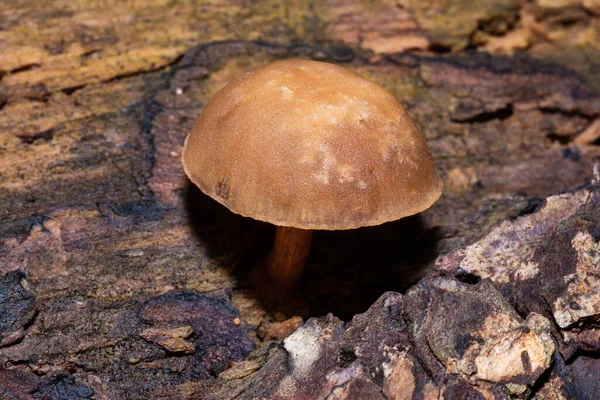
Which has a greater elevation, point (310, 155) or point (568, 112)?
point (310, 155)

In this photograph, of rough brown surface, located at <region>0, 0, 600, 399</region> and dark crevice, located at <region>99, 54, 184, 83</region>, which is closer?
Answer: rough brown surface, located at <region>0, 0, 600, 399</region>

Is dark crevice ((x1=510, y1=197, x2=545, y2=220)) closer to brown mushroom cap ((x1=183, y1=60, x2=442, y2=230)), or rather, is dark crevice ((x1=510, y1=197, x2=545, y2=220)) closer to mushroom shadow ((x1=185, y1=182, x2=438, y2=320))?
mushroom shadow ((x1=185, y1=182, x2=438, y2=320))

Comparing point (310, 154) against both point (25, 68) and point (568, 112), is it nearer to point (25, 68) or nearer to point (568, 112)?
point (25, 68)

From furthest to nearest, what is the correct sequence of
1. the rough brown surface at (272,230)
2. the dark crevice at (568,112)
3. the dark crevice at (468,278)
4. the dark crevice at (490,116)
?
the dark crevice at (568,112)
the dark crevice at (490,116)
the dark crevice at (468,278)
the rough brown surface at (272,230)

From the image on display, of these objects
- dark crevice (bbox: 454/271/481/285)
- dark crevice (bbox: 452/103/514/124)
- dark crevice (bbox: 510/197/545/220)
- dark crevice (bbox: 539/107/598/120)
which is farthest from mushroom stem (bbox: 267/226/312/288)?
dark crevice (bbox: 539/107/598/120)

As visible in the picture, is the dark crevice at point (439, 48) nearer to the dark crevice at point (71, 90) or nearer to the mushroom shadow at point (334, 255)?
the mushroom shadow at point (334, 255)

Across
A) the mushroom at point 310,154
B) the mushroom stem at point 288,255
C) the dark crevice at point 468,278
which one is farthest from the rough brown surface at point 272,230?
the mushroom at point 310,154

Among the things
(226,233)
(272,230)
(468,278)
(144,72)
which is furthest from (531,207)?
(144,72)
